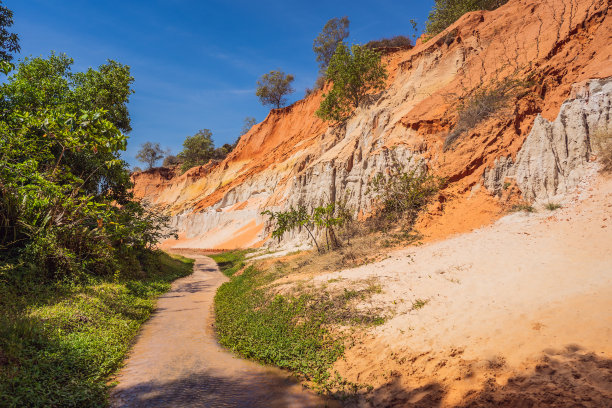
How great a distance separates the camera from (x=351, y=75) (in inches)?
1124

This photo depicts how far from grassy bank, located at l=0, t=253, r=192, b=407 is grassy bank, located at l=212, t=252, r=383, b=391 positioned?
2.59m

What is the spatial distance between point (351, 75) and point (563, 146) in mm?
20197

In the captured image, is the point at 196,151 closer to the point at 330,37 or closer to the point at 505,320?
the point at 330,37

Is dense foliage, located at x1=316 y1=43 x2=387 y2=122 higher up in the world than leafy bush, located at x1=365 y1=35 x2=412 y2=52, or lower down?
lower down

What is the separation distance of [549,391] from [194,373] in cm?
571

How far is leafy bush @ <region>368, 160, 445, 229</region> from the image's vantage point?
1457 centimetres

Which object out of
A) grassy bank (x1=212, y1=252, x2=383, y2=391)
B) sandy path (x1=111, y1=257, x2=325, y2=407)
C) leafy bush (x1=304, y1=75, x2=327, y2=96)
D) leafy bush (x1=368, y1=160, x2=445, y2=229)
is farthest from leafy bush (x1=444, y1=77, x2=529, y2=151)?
leafy bush (x1=304, y1=75, x2=327, y2=96)

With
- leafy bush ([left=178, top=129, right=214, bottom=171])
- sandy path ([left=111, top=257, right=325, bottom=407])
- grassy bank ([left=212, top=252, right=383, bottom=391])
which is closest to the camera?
sandy path ([left=111, top=257, right=325, bottom=407])

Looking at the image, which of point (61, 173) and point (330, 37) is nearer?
point (61, 173)

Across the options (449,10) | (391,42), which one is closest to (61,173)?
(449,10)

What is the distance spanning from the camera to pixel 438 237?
1215 cm

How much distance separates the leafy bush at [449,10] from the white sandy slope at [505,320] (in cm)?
2700

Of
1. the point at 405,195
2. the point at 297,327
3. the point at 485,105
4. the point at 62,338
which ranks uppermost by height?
the point at 485,105

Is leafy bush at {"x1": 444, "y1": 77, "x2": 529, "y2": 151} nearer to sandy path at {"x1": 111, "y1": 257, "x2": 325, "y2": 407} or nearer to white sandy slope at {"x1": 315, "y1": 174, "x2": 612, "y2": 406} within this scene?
white sandy slope at {"x1": 315, "y1": 174, "x2": 612, "y2": 406}
